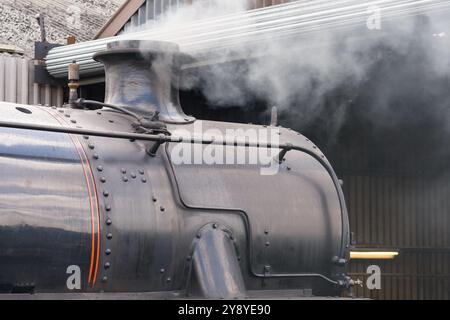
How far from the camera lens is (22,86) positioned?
9312 millimetres

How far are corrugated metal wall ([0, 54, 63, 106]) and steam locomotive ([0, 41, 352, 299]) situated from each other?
397cm

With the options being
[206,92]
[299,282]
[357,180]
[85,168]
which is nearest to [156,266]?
[85,168]

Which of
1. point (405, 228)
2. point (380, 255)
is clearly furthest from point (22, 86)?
point (405, 228)

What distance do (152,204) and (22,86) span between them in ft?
16.4

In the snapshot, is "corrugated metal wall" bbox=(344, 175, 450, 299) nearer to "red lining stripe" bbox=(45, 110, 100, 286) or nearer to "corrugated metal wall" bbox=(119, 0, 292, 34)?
"corrugated metal wall" bbox=(119, 0, 292, 34)

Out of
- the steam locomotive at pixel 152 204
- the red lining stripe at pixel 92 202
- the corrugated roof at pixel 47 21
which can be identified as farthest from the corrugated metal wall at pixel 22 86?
the corrugated roof at pixel 47 21

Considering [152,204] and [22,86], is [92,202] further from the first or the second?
[22,86]

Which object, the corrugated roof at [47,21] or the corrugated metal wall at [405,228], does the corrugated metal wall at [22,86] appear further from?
the corrugated roof at [47,21]

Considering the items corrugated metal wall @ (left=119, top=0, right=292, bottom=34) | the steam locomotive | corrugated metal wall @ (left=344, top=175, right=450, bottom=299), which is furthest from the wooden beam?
the steam locomotive

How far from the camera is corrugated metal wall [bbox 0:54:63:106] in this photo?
9188 millimetres

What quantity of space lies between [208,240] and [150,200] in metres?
0.42

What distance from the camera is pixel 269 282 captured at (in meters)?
5.27

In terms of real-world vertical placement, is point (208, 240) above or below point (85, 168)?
below
